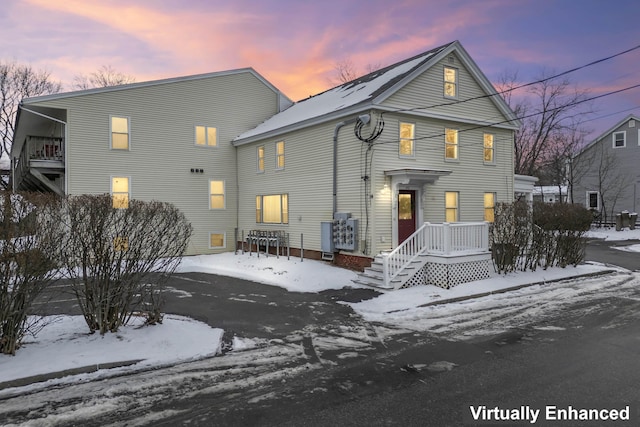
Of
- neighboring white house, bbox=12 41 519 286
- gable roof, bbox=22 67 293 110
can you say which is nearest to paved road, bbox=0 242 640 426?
neighboring white house, bbox=12 41 519 286

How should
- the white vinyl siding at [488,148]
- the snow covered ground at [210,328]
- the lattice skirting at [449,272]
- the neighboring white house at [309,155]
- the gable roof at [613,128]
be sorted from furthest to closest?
the gable roof at [613,128] → the white vinyl siding at [488,148] → the neighboring white house at [309,155] → the lattice skirting at [449,272] → the snow covered ground at [210,328]

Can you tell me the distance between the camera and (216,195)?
20.0 metres

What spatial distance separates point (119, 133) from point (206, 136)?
3784 millimetres

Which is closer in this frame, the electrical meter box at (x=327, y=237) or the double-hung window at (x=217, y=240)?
the electrical meter box at (x=327, y=237)

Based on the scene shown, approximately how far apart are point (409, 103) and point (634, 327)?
30.8ft

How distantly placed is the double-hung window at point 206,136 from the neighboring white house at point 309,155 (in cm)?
5

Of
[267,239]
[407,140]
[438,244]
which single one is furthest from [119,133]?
[438,244]

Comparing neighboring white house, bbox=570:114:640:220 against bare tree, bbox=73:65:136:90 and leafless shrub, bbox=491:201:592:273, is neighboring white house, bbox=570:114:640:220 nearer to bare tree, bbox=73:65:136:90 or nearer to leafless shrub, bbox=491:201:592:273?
leafless shrub, bbox=491:201:592:273

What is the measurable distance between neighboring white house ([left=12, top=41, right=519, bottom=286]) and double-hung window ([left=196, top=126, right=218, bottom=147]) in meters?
0.05

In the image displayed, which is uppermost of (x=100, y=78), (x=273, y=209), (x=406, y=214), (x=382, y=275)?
(x=100, y=78)

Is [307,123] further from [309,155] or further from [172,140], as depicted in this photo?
[172,140]

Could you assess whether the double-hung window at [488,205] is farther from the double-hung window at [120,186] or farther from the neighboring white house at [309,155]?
the double-hung window at [120,186]

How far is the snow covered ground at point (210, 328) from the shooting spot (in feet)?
18.4

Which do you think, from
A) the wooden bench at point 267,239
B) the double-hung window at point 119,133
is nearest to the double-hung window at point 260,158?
the wooden bench at point 267,239
